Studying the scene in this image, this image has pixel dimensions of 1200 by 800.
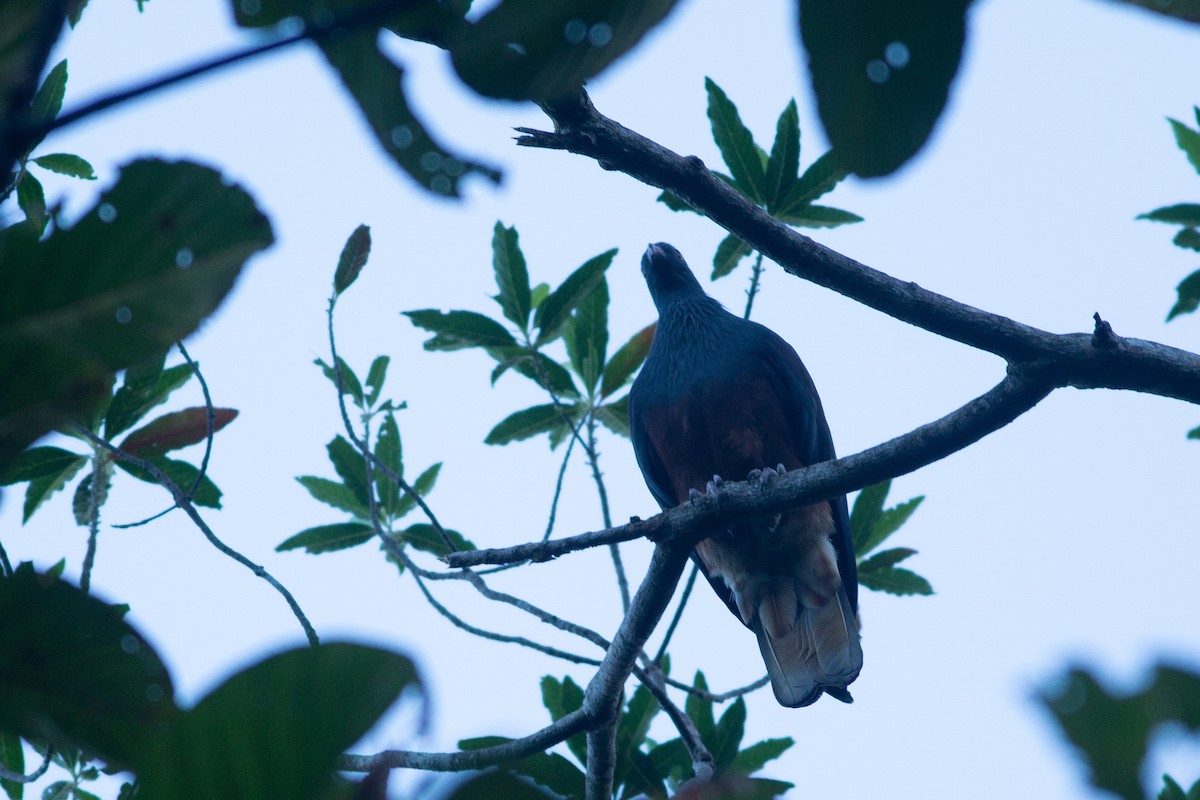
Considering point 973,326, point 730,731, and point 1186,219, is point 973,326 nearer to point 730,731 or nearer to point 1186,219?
point 730,731

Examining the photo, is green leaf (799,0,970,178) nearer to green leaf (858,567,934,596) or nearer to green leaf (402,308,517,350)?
green leaf (402,308,517,350)

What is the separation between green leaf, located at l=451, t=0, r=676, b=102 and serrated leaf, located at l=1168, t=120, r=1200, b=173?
5.18 meters

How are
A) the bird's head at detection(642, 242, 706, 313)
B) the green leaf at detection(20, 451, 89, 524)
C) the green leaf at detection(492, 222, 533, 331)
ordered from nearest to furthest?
the green leaf at detection(20, 451, 89, 524) → the green leaf at detection(492, 222, 533, 331) → the bird's head at detection(642, 242, 706, 313)

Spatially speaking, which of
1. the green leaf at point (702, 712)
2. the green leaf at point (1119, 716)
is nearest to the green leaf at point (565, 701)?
the green leaf at point (702, 712)

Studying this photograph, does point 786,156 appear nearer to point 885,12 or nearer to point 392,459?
point 392,459

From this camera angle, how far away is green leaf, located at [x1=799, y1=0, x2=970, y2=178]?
0.60 meters

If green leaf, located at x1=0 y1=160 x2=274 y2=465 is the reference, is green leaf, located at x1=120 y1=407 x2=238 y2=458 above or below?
above

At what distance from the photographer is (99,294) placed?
0.65 m

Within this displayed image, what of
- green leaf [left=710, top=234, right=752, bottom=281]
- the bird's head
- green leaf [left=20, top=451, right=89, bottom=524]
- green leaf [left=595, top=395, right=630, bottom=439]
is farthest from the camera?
the bird's head

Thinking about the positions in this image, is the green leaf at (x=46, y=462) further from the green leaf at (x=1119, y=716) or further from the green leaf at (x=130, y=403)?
the green leaf at (x=1119, y=716)

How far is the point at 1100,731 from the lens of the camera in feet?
1.61

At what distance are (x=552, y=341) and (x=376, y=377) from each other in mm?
879

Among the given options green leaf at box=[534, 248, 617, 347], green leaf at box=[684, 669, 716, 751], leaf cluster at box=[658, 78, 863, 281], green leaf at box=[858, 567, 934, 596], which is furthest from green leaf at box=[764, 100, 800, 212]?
green leaf at box=[684, 669, 716, 751]

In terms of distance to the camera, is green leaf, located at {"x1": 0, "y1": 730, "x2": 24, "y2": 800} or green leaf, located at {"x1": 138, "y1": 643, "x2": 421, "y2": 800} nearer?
green leaf, located at {"x1": 138, "y1": 643, "x2": 421, "y2": 800}
